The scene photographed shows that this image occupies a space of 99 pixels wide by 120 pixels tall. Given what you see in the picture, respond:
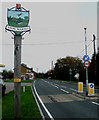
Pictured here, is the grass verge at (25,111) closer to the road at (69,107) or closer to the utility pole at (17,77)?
the road at (69,107)

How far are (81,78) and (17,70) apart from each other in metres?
35.5

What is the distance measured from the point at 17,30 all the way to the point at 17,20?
13.1 inches

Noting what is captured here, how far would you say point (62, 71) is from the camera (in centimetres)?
7181

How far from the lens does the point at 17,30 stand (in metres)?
5.85

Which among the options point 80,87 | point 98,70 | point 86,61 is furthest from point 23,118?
point 98,70

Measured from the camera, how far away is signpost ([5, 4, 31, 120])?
18.8ft

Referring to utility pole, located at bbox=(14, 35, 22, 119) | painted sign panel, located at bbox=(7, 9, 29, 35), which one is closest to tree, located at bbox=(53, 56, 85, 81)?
utility pole, located at bbox=(14, 35, 22, 119)

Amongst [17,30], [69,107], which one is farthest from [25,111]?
[17,30]

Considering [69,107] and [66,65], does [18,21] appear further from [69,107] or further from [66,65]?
[66,65]

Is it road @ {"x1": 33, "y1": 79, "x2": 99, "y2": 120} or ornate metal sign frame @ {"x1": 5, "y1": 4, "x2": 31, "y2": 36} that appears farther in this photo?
road @ {"x1": 33, "y1": 79, "x2": 99, "y2": 120}

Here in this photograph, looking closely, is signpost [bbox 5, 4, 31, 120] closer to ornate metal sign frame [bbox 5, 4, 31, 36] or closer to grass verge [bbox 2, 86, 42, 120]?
ornate metal sign frame [bbox 5, 4, 31, 36]

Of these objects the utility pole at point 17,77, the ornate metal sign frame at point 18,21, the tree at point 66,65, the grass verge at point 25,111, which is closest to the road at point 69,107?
the grass verge at point 25,111

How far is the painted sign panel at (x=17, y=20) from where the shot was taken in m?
5.80

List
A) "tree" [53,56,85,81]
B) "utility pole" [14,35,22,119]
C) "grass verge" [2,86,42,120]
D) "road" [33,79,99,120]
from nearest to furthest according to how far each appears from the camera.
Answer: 1. "utility pole" [14,35,22,119]
2. "grass verge" [2,86,42,120]
3. "road" [33,79,99,120]
4. "tree" [53,56,85,81]
